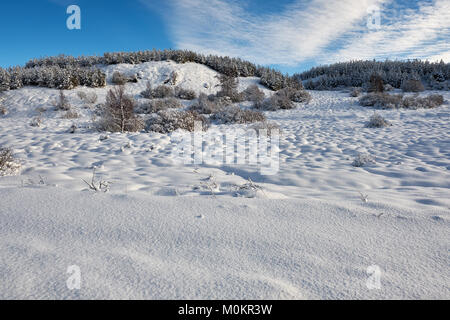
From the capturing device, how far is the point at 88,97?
13.8m

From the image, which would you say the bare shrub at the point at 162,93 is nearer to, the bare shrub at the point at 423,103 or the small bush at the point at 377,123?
the small bush at the point at 377,123

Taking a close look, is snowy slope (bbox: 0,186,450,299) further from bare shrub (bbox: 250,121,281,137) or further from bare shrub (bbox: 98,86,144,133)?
bare shrub (bbox: 98,86,144,133)

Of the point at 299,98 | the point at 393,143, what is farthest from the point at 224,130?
the point at 299,98

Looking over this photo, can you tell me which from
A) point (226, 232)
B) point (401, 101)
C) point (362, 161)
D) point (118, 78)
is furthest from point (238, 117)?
point (118, 78)

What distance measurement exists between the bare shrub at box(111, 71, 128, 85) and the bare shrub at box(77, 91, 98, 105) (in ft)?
10.4

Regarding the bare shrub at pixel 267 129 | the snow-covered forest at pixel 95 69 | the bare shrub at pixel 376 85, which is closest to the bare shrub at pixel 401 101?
the bare shrub at pixel 376 85

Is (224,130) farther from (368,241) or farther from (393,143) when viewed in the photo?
(368,241)

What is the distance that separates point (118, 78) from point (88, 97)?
3.83 metres

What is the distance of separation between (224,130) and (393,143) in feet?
15.9

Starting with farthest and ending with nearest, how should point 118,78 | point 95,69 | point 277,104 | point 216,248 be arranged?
1. point 95,69
2. point 118,78
3. point 277,104
4. point 216,248

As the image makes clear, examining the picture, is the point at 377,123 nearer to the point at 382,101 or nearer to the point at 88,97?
the point at 382,101

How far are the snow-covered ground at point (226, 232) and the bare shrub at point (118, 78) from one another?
14.1m

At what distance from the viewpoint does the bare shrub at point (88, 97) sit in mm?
13352

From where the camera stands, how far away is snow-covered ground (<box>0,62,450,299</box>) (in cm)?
128
